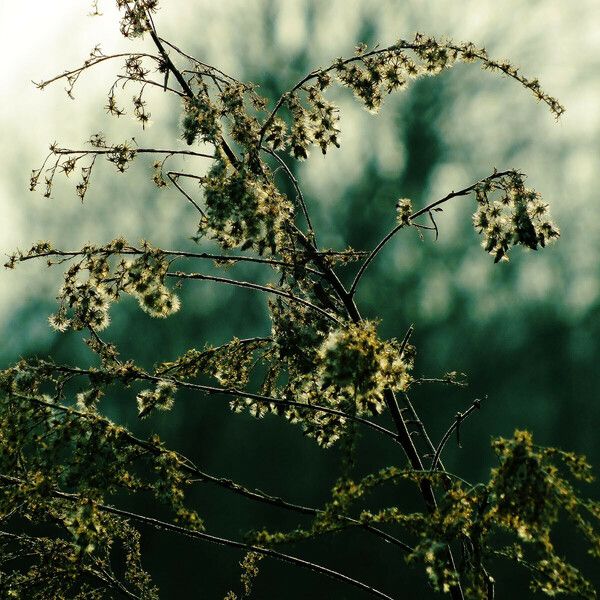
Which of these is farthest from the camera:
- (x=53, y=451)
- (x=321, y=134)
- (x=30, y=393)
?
(x=321, y=134)

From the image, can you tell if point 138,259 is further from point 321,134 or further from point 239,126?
point 321,134

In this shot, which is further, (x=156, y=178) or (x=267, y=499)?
(x=156, y=178)

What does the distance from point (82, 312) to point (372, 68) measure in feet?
12.3

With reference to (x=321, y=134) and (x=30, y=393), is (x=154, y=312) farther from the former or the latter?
(x=321, y=134)

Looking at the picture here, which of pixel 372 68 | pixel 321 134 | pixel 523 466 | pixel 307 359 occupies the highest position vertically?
pixel 372 68

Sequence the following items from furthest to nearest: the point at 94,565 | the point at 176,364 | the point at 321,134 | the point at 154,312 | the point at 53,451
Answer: the point at 94,565 → the point at 321,134 → the point at 176,364 → the point at 154,312 → the point at 53,451

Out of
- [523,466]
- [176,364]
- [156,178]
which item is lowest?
[523,466]

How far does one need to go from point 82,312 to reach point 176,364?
A: 1.00 metres

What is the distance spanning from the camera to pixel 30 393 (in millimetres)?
4980

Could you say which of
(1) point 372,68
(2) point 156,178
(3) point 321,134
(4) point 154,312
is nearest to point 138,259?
(4) point 154,312

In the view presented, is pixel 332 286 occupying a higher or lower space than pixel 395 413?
higher

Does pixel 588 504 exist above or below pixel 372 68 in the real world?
below

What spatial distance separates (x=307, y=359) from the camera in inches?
237

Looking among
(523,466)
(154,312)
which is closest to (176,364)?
(154,312)
